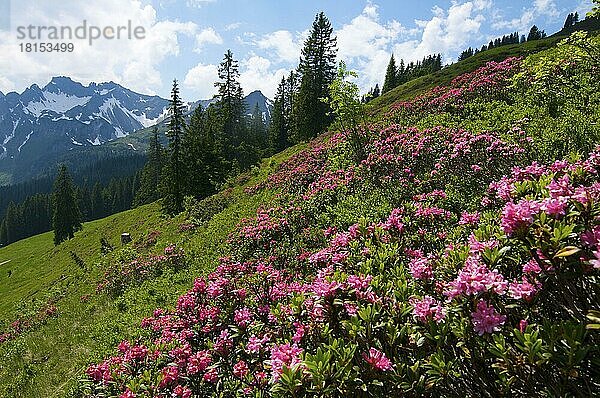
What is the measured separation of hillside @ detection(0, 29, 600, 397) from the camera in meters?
2.54

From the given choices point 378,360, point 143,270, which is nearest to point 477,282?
point 378,360

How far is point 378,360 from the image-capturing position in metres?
2.91

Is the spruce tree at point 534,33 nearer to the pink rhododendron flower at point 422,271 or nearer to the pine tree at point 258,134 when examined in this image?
the pine tree at point 258,134

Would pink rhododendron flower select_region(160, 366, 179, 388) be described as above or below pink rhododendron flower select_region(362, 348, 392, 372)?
below

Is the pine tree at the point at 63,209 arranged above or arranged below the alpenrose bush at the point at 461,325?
below

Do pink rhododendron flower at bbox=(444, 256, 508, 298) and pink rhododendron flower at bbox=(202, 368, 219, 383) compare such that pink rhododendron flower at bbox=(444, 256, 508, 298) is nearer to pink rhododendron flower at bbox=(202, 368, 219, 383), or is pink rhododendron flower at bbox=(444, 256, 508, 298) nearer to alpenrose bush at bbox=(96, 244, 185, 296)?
pink rhododendron flower at bbox=(202, 368, 219, 383)

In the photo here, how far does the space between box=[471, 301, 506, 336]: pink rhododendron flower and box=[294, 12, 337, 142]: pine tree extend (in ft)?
138

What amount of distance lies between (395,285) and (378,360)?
1.22 metres

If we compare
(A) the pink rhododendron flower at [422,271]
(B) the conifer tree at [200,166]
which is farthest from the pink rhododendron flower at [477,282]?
(B) the conifer tree at [200,166]

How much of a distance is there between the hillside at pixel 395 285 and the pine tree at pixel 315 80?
90.9 ft

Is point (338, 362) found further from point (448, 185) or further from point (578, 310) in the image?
point (448, 185)

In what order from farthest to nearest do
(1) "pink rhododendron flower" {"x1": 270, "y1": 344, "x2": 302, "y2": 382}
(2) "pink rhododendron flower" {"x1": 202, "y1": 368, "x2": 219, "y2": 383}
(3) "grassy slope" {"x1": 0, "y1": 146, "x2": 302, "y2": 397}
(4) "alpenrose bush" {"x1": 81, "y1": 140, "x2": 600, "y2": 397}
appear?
1. (3) "grassy slope" {"x1": 0, "y1": 146, "x2": 302, "y2": 397}
2. (2) "pink rhododendron flower" {"x1": 202, "y1": 368, "x2": 219, "y2": 383}
3. (1) "pink rhododendron flower" {"x1": 270, "y1": 344, "x2": 302, "y2": 382}
4. (4) "alpenrose bush" {"x1": 81, "y1": 140, "x2": 600, "y2": 397}

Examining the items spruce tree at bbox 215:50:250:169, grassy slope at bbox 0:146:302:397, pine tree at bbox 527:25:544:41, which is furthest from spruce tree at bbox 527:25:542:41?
grassy slope at bbox 0:146:302:397

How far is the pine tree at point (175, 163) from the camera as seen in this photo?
37.2 meters
